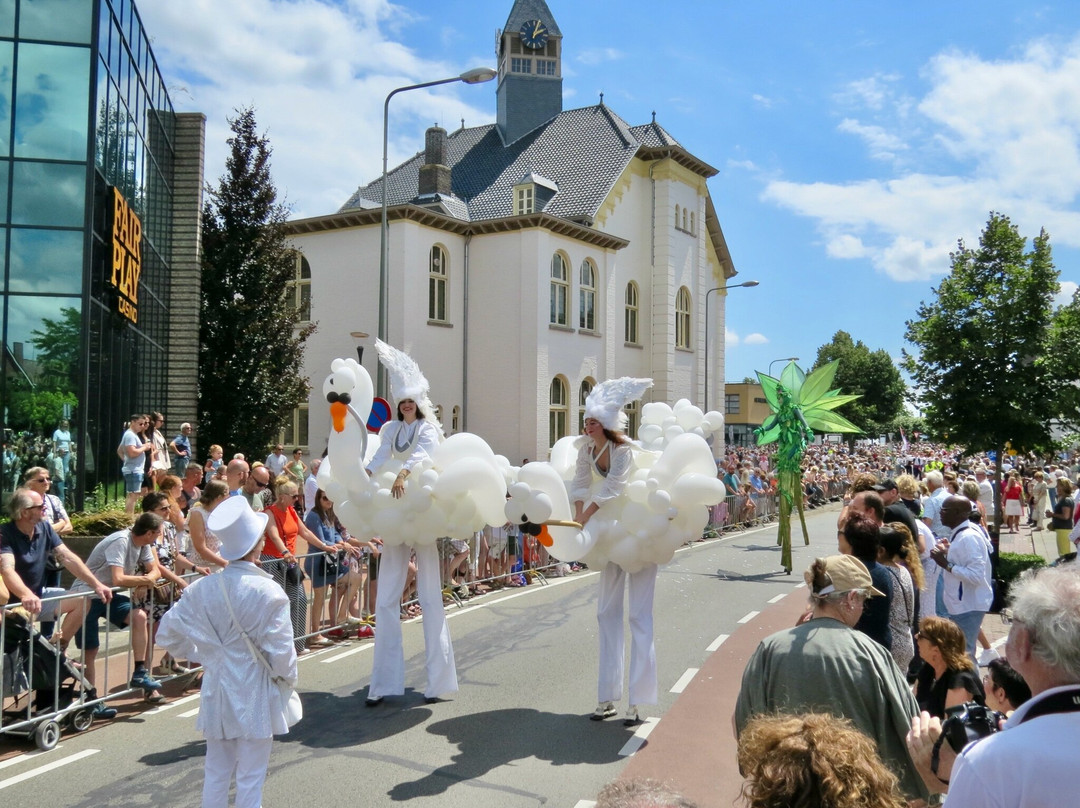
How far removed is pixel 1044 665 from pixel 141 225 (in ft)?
60.6

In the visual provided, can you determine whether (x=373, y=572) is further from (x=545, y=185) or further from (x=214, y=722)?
(x=545, y=185)

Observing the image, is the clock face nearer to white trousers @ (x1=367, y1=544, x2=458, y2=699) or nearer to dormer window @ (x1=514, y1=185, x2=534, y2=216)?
dormer window @ (x1=514, y1=185, x2=534, y2=216)

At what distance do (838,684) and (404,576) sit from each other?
4.63 meters

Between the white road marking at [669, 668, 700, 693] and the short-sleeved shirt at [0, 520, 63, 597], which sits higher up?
the short-sleeved shirt at [0, 520, 63, 597]

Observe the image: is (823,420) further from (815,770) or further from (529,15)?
(529,15)

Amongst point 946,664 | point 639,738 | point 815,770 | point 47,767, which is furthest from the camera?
point 639,738

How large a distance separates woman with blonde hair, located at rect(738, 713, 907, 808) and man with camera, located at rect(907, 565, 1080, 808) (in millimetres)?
234

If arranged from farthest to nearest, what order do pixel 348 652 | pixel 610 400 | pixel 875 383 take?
1. pixel 875 383
2. pixel 348 652
3. pixel 610 400

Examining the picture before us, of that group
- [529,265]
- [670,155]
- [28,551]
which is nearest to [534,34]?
[670,155]

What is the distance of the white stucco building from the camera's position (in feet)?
97.6

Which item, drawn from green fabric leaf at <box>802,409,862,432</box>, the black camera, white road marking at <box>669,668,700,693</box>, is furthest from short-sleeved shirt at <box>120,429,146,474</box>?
the black camera

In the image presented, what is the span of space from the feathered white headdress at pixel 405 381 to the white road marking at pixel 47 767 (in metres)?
3.32

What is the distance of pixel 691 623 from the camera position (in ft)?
35.3

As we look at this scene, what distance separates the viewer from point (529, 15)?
3947 cm
